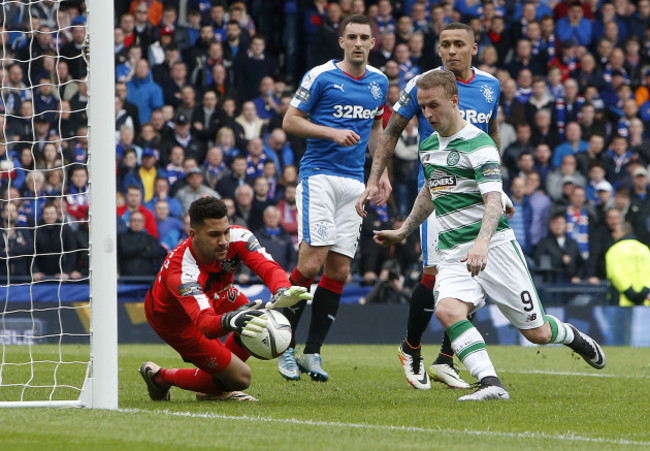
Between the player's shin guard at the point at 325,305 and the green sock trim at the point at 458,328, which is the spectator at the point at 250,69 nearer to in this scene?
the player's shin guard at the point at 325,305

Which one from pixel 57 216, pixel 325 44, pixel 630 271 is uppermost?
pixel 325 44

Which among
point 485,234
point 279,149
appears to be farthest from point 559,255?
point 485,234

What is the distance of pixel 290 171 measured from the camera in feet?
51.0

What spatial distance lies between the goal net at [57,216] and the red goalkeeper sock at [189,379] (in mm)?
632

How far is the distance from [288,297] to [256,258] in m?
0.67

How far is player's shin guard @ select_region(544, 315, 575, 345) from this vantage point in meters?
7.03

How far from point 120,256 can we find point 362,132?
6.43 metres

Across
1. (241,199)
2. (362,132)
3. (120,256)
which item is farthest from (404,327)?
(362,132)

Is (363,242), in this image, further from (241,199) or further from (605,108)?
(605,108)

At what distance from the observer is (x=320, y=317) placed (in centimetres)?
872

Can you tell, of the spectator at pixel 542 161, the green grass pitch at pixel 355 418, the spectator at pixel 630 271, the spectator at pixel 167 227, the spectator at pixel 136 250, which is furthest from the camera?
the spectator at pixel 542 161

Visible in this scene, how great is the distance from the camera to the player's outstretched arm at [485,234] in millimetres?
6242

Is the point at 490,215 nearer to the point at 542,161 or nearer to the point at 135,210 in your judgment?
the point at 135,210

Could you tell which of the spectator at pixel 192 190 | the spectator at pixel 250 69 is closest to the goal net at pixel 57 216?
the spectator at pixel 192 190
